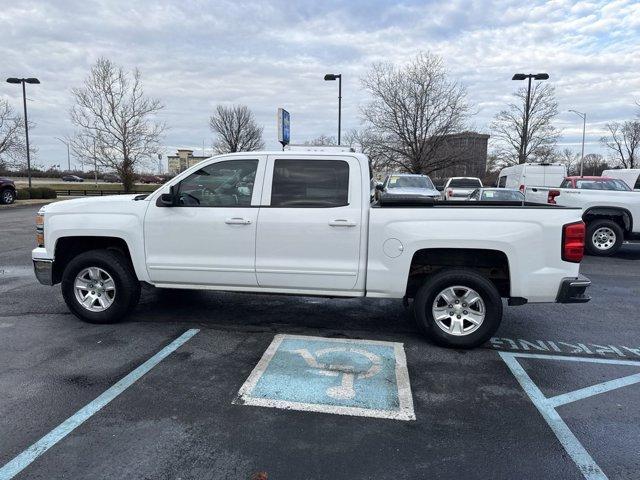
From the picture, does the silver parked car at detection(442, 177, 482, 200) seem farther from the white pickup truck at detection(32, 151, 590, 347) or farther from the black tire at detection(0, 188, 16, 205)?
→ the black tire at detection(0, 188, 16, 205)

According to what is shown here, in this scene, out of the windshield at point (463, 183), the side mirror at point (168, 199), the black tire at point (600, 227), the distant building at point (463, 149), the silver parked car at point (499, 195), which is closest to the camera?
the side mirror at point (168, 199)

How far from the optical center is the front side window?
5.05m

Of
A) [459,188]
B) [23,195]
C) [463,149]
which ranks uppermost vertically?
[463,149]

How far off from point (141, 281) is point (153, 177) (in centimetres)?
8573

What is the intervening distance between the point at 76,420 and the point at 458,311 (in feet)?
11.3

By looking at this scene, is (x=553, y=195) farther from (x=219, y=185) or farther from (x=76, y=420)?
(x=76, y=420)

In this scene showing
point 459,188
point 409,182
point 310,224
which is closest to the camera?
point 310,224

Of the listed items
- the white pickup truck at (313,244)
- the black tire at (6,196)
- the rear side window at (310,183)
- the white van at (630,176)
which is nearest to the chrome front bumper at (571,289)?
the white pickup truck at (313,244)

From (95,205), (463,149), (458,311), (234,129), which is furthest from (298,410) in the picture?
(234,129)

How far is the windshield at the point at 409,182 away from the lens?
1658 cm

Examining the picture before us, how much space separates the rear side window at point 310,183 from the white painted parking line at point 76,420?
1.90 m

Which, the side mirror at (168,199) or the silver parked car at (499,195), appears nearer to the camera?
the side mirror at (168,199)

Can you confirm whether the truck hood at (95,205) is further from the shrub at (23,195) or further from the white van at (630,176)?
the shrub at (23,195)

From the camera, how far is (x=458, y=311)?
472 centimetres
